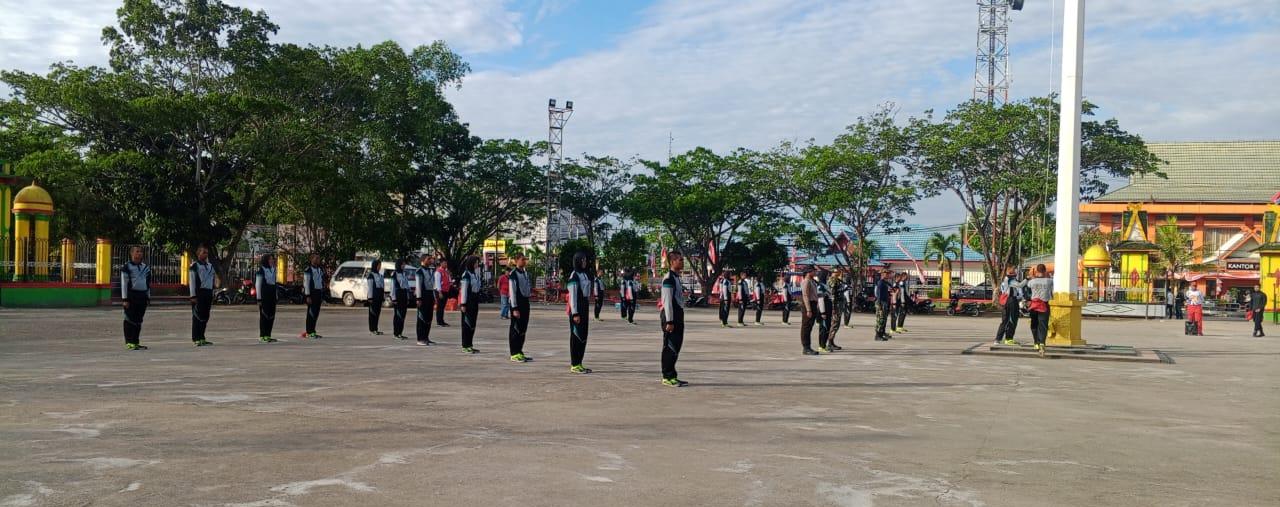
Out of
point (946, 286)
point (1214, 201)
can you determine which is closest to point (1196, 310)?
point (946, 286)

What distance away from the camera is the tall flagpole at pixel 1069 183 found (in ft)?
52.6

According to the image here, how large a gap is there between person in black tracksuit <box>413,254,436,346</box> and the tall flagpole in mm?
10782

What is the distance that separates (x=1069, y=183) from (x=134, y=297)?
1524 cm

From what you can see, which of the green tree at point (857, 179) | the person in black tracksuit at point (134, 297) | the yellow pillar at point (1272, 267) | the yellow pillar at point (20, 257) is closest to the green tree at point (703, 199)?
the green tree at point (857, 179)

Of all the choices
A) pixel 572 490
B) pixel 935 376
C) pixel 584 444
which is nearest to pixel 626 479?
pixel 572 490

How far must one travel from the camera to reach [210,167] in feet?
107

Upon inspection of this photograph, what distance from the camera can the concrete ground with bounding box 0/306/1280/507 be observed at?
5.67 metres

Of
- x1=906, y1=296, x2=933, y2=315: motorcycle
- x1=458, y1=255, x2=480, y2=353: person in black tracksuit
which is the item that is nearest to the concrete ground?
x1=458, y1=255, x2=480, y2=353: person in black tracksuit

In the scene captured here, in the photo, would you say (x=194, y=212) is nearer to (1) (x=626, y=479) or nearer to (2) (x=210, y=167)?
(2) (x=210, y=167)

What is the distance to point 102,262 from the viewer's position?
3073cm

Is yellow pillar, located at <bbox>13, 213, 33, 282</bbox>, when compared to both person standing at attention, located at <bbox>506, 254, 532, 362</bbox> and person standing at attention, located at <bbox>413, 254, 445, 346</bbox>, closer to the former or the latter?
person standing at attention, located at <bbox>413, 254, 445, 346</bbox>

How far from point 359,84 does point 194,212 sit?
7443 mm

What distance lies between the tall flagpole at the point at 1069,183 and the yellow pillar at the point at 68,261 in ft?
91.5

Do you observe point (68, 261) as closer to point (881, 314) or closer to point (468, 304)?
point (468, 304)
